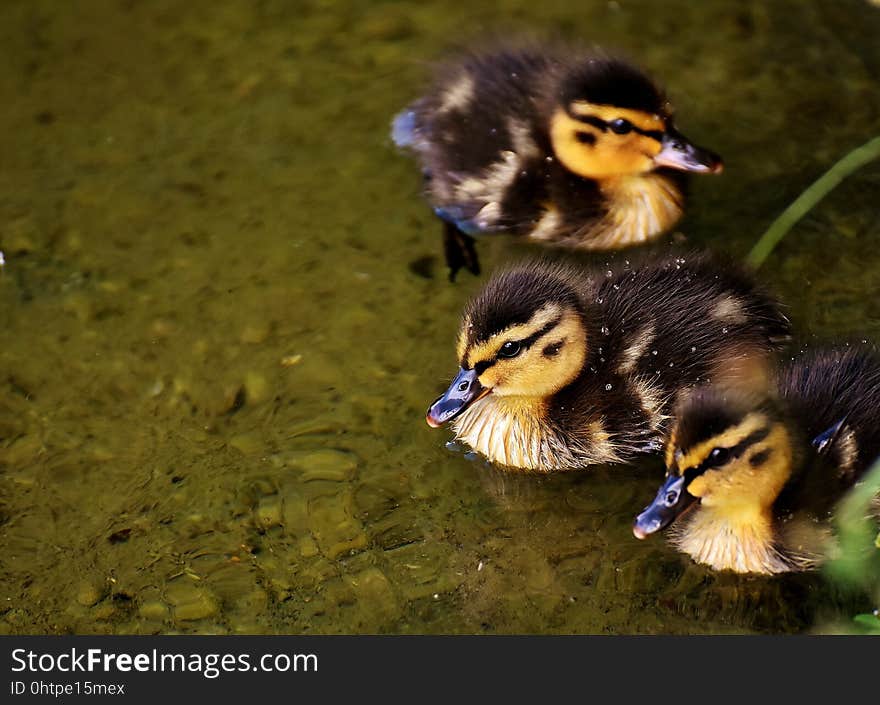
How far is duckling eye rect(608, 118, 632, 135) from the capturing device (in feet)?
10.1

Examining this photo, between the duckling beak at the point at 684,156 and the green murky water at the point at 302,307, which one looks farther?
the duckling beak at the point at 684,156

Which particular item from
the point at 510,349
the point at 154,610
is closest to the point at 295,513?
the point at 154,610

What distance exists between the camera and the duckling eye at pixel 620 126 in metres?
3.09

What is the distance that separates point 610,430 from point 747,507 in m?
0.35

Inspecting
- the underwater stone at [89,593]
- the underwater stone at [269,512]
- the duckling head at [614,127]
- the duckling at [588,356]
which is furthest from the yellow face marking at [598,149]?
the underwater stone at [89,593]

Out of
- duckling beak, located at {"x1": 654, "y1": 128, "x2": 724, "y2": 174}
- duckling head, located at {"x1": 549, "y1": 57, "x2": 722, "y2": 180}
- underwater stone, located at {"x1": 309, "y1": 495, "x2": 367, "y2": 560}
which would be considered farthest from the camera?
duckling beak, located at {"x1": 654, "y1": 128, "x2": 724, "y2": 174}

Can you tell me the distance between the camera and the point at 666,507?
245 centimetres

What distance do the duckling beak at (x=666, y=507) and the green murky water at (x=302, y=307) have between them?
0.55 feet

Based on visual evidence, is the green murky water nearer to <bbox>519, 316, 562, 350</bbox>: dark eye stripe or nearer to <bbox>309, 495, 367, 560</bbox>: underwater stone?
<bbox>309, 495, 367, 560</bbox>: underwater stone

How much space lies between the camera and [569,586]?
2574 mm

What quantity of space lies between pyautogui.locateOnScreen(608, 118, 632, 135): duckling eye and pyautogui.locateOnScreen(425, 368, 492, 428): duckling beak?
2.44 ft

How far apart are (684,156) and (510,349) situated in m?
0.79

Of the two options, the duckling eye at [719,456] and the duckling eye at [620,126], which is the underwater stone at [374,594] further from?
the duckling eye at [620,126]

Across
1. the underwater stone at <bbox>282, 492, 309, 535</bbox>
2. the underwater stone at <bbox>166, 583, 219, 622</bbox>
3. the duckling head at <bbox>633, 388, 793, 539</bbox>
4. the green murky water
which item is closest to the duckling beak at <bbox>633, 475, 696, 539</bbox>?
the duckling head at <bbox>633, 388, 793, 539</bbox>
